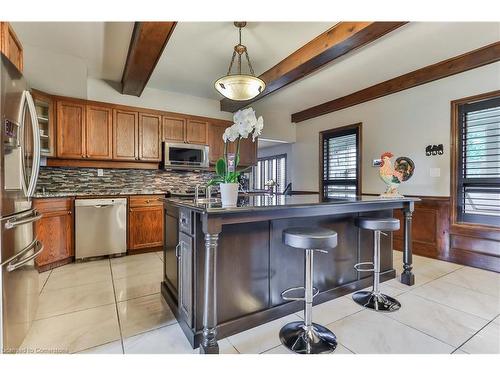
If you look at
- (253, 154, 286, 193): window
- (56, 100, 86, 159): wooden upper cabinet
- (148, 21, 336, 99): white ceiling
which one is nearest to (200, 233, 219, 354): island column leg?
(148, 21, 336, 99): white ceiling

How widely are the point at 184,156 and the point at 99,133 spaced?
133cm

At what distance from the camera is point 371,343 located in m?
1.66

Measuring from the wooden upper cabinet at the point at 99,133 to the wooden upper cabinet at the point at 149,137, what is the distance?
0.44 meters

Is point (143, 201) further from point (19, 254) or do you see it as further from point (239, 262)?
point (239, 262)

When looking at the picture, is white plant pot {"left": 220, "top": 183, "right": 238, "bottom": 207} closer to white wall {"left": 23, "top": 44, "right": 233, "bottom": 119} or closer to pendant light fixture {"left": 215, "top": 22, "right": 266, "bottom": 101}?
pendant light fixture {"left": 215, "top": 22, "right": 266, "bottom": 101}

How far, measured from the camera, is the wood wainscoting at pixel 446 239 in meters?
3.05

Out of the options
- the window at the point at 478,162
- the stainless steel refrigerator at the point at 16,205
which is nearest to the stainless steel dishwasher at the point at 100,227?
the stainless steel refrigerator at the point at 16,205

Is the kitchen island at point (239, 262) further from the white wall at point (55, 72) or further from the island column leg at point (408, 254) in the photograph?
the white wall at point (55, 72)

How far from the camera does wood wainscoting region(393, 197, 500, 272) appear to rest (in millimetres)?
3049

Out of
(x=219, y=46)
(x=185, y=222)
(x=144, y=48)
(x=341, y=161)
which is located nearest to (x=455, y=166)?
(x=341, y=161)

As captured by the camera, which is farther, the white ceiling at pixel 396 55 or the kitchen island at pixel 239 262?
the white ceiling at pixel 396 55

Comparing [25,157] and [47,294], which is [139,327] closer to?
[47,294]

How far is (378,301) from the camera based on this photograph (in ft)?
7.18
